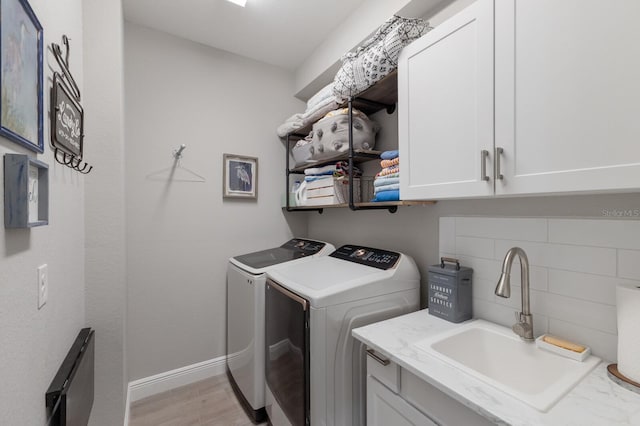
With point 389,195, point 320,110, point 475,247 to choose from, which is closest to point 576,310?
point 475,247

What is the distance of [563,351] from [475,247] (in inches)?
20.2

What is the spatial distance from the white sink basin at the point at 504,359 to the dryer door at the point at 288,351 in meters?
0.59

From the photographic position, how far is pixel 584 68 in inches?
31.6

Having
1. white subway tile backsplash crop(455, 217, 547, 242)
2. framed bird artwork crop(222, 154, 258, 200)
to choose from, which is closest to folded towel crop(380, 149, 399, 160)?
white subway tile backsplash crop(455, 217, 547, 242)

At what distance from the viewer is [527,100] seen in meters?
0.92

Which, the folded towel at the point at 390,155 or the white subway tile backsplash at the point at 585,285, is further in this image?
the folded towel at the point at 390,155

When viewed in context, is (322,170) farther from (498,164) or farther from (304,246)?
(498,164)

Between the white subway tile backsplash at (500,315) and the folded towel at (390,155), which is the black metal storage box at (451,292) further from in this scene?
the folded towel at (390,155)

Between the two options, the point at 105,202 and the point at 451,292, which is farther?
the point at 105,202

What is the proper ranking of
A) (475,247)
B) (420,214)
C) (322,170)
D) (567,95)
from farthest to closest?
(322,170), (420,214), (475,247), (567,95)

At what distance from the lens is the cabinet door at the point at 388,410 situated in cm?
98

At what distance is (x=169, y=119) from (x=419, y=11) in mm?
1902

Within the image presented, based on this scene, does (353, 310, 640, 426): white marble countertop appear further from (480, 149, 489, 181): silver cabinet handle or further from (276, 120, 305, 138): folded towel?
(276, 120, 305, 138): folded towel

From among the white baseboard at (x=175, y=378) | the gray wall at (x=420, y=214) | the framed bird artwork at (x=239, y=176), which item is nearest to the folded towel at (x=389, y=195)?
the gray wall at (x=420, y=214)
